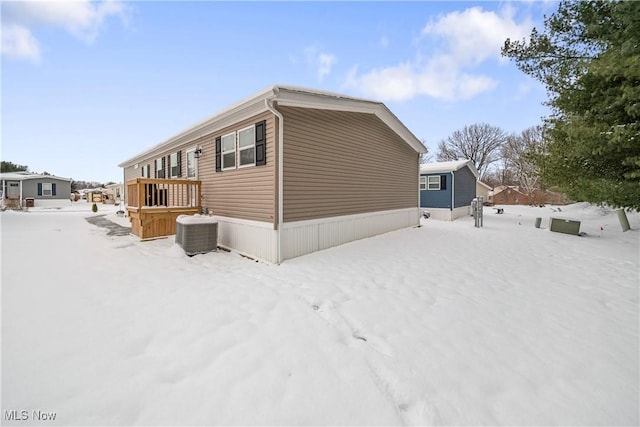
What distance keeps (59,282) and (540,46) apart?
1181 centimetres

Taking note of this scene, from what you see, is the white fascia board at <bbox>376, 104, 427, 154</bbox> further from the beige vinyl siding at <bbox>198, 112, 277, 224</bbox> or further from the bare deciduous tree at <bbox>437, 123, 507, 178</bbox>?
the bare deciduous tree at <bbox>437, 123, 507, 178</bbox>

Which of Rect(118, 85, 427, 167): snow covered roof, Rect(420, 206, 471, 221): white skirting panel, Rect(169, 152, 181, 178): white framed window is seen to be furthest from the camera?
Rect(420, 206, 471, 221): white skirting panel

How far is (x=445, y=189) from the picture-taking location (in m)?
15.0

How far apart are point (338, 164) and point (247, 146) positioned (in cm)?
241

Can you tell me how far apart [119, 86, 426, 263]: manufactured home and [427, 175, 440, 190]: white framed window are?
5.95 m

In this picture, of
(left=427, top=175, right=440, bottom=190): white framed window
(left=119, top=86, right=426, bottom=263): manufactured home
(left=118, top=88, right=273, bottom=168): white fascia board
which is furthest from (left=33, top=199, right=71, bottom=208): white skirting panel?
(left=427, top=175, right=440, bottom=190): white framed window

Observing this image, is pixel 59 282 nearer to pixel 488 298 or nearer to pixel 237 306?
pixel 237 306

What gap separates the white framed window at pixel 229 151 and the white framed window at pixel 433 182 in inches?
472


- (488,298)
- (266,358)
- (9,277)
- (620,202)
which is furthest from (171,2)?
(620,202)

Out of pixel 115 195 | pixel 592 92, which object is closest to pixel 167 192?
pixel 592 92

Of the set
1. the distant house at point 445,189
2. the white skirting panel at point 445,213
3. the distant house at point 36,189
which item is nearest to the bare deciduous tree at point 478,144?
→ the distant house at point 445,189

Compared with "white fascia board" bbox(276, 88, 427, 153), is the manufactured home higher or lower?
lower

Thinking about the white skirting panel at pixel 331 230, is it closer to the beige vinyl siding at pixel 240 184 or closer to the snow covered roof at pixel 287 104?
the beige vinyl siding at pixel 240 184

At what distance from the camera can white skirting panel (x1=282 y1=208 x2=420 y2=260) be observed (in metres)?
6.22
